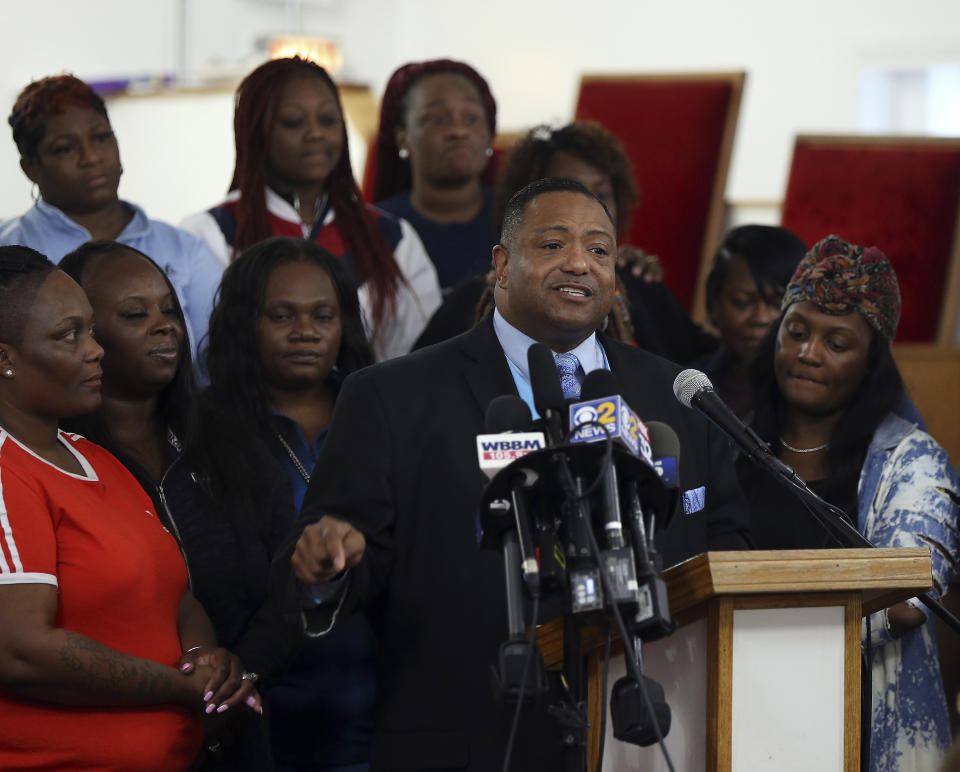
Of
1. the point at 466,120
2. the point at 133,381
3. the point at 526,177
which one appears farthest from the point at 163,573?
the point at 466,120

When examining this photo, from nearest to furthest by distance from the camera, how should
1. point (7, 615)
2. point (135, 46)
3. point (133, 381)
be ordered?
1. point (7, 615)
2. point (133, 381)
3. point (135, 46)

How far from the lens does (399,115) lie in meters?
4.07

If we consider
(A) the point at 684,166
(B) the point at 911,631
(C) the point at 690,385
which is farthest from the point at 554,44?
(C) the point at 690,385

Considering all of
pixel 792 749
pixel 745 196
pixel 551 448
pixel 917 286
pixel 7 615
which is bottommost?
pixel 792 749

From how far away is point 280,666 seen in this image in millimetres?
2518

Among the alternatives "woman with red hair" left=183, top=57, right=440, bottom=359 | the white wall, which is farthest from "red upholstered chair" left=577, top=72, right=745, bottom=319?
the white wall

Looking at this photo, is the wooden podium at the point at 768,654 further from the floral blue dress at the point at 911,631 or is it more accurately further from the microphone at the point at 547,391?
the floral blue dress at the point at 911,631

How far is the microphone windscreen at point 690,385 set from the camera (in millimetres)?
2031

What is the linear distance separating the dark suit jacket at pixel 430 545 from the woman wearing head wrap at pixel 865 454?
60 cm

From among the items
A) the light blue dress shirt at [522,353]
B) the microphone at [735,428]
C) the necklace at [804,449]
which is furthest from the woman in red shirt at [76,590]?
the necklace at [804,449]

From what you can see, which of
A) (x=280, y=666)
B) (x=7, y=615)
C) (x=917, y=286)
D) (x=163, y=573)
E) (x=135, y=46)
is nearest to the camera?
(x=7, y=615)

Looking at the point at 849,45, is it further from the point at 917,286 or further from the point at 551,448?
the point at 551,448

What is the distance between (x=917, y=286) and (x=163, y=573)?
10.9ft

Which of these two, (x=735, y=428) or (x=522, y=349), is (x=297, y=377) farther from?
(x=735, y=428)
